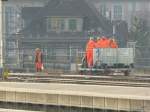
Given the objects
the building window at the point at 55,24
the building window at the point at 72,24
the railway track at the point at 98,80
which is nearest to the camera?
the railway track at the point at 98,80

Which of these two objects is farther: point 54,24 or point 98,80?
point 54,24

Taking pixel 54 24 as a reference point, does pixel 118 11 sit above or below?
above

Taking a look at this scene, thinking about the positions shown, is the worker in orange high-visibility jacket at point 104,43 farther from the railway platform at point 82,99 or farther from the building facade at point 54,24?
the building facade at point 54,24

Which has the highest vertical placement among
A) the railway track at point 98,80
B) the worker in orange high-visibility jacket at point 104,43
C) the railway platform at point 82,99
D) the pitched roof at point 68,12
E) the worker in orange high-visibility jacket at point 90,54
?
the pitched roof at point 68,12

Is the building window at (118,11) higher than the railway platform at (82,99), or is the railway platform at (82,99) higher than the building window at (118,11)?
the building window at (118,11)

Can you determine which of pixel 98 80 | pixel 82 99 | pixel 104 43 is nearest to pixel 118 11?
pixel 104 43

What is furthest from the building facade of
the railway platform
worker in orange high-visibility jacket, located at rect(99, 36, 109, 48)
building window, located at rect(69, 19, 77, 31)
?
the railway platform

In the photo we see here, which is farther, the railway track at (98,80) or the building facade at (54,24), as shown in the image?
the building facade at (54,24)

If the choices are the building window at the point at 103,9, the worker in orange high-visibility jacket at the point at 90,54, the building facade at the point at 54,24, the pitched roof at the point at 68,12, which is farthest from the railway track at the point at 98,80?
the building window at the point at 103,9

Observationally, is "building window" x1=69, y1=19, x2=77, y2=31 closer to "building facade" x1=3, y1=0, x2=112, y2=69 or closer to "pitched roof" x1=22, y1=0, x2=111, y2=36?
"building facade" x1=3, y1=0, x2=112, y2=69

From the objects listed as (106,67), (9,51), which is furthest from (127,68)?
(9,51)

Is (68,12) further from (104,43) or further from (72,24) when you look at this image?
(104,43)

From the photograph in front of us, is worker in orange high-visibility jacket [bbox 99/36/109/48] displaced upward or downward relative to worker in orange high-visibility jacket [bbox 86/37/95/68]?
upward

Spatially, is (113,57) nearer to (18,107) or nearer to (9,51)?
(9,51)
